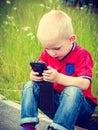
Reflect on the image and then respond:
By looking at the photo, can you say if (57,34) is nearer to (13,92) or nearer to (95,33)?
(95,33)

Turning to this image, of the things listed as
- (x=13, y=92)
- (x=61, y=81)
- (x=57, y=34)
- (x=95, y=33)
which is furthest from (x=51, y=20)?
(x=13, y=92)

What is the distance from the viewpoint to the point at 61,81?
2.77 m

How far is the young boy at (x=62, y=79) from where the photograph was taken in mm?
2648

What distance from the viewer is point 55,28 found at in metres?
2.79

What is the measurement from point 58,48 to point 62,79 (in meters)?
0.21

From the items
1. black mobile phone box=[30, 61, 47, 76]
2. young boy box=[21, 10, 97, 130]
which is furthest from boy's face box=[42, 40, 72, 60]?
black mobile phone box=[30, 61, 47, 76]

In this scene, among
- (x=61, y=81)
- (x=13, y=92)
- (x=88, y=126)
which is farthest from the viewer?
(x=13, y=92)

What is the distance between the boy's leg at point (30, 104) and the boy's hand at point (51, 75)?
0.45 ft

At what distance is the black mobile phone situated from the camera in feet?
8.94

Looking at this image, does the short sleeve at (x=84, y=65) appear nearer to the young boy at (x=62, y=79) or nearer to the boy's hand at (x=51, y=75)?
the young boy at (x=62, y=79)

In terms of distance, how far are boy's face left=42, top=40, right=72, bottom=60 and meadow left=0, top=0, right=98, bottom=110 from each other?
2.01 ft

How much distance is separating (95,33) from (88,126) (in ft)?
2.52

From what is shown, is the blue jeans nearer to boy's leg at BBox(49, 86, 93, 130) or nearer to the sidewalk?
boy's leg at BBox(49, 86, 93, 130)

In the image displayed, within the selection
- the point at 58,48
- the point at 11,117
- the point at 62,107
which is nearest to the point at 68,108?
the point at 62,107
